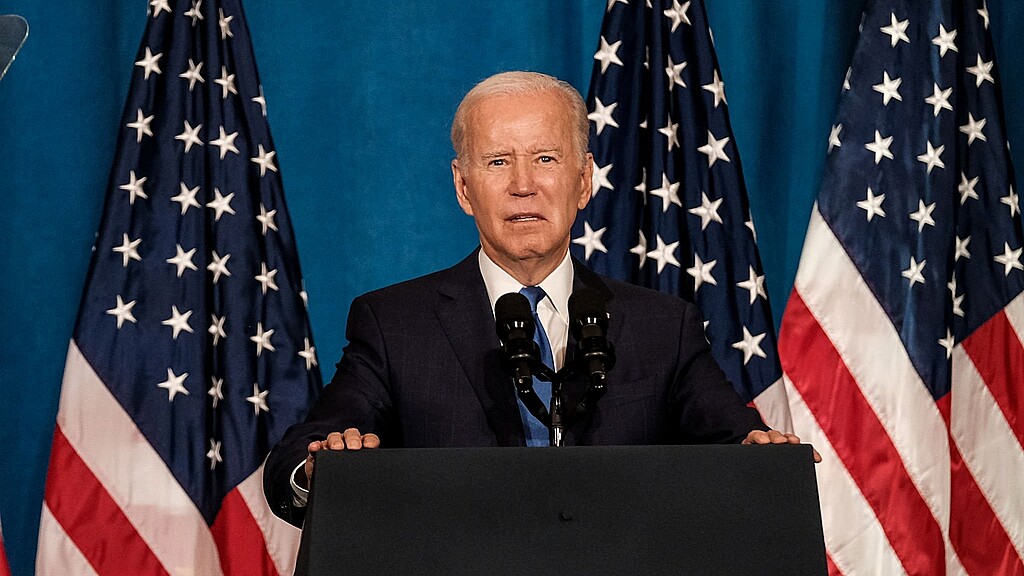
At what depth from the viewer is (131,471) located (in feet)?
11.3

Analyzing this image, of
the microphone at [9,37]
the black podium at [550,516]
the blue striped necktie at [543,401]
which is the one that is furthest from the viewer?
the blue striped necktie at [543,401]

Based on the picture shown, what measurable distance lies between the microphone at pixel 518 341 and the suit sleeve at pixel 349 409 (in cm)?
42

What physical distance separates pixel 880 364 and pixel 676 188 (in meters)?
0.82

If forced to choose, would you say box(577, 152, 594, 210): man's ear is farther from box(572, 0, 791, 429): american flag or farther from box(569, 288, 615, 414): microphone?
box(572, 0, 791, 429): american flag

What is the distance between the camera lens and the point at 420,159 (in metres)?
4.05

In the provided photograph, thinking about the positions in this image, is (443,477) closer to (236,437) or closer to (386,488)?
(386,488)

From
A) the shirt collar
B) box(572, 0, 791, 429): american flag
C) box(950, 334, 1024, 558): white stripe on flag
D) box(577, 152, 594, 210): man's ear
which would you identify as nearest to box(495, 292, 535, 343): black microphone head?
the shirt collar

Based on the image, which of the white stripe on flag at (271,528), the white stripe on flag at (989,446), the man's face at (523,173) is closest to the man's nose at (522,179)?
the man's face at (523,173)

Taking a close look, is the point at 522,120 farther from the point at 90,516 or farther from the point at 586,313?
the point at 90,516

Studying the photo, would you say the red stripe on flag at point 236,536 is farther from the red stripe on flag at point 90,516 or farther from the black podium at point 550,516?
the black podium at point 550,516

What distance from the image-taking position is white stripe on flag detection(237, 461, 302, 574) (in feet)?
11.5

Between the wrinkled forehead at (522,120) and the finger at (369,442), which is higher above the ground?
the wrinkled forehead at (522,120)

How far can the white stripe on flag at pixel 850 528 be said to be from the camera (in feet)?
11.7

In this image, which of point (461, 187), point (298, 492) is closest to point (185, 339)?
point (461, 187)
